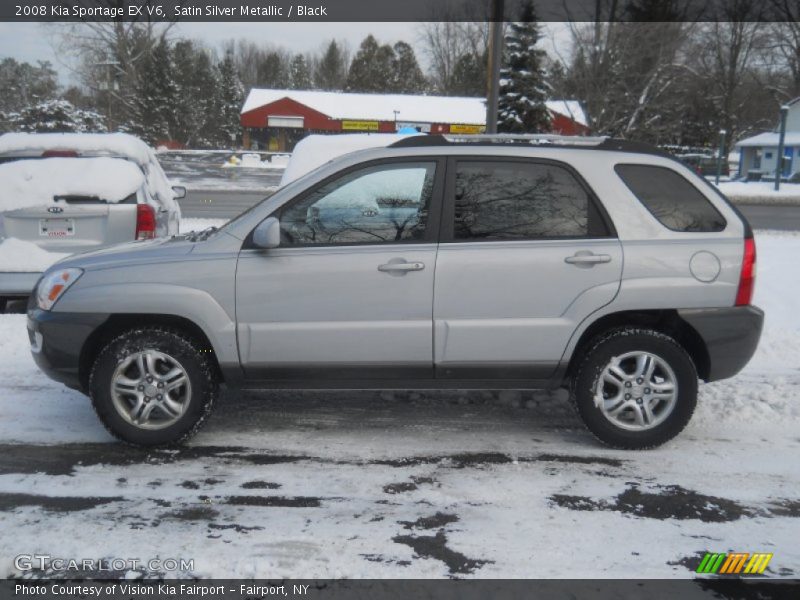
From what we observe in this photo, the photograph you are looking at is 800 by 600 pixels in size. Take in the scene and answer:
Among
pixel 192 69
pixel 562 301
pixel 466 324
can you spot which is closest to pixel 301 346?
pixel 466 324

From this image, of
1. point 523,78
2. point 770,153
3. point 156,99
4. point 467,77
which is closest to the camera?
point 523,78

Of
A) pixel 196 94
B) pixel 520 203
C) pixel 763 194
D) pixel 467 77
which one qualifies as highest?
pixel 467 77

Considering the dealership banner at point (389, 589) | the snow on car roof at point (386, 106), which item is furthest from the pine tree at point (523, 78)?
the dealership banner at point (389, 589)

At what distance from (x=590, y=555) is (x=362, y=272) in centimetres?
199

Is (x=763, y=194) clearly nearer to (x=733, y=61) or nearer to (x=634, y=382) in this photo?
(x=634, y=382)

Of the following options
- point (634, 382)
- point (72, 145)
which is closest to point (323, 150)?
point (72, 145)

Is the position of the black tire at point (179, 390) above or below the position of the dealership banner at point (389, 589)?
above

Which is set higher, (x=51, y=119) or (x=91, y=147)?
(x=51, y=119)

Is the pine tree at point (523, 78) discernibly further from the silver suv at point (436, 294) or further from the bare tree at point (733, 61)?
the silver suv at point (436, 294)

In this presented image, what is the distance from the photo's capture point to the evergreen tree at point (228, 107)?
6962cm

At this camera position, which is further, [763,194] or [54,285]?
[763,194]

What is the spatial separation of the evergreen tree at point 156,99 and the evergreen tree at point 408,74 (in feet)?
91.2

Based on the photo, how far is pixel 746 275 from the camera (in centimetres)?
436

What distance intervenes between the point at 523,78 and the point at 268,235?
34088 mm
